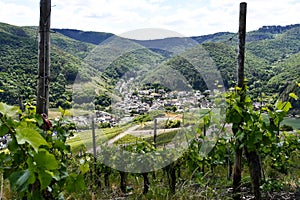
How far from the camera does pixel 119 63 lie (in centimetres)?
522

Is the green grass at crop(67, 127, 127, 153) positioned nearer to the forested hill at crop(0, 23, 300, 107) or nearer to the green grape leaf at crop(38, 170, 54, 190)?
the forested hill at crop(0, 23, 300, 107)

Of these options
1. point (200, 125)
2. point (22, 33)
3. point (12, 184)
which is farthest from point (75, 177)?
point (22, 33)

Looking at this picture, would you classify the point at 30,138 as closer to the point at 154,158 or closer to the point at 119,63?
the point at 154,158

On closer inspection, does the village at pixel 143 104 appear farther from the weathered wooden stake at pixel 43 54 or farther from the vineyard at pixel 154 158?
the weathered wooden stake at pixel 43 54

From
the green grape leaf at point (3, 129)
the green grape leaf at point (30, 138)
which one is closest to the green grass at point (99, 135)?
the green grape leaf at point (3, 129)

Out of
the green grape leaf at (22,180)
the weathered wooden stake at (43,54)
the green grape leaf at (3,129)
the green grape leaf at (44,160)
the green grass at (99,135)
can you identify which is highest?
the weathered wooden stake at (43,54)

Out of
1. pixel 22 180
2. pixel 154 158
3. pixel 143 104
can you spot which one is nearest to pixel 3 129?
pixel 22 180

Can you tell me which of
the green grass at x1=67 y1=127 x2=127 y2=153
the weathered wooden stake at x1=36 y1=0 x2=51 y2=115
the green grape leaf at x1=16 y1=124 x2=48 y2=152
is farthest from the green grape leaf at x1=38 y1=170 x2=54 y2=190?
the green grass at x1=67 y1=127 x2=127 y2=153

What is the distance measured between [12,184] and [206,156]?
333 centimetres

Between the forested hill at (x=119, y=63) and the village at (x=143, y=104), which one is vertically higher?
the forested hill at (x=119, y=63)

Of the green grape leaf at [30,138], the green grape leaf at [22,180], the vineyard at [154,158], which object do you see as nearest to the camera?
the green grape leaf at [30,138]

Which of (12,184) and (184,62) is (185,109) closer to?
(184,62)

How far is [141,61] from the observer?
6.07 meters

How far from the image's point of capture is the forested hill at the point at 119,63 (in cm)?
521
